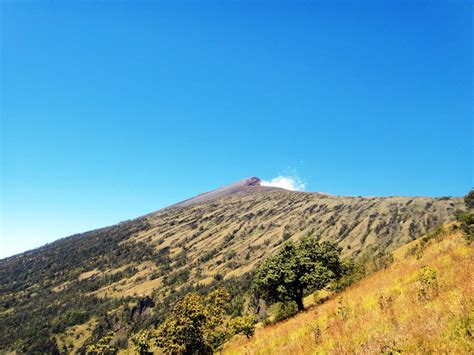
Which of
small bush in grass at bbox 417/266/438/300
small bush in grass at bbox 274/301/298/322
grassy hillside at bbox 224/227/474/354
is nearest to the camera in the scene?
grassy hillside at bbox 224/227/474/354

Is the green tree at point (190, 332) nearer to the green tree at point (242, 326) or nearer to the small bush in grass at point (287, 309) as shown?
the green tree at point (242, 326)

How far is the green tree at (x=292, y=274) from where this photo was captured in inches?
1301

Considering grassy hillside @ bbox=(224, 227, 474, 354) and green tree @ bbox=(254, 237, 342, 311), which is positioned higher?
grassy hillside @ bbox=(224, 227, 474, 354)

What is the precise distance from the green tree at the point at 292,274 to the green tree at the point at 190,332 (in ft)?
45.1

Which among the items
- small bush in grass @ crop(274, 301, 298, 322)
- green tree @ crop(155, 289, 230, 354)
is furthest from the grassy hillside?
small bush in grass @ crop(274, 301, 298, 322)

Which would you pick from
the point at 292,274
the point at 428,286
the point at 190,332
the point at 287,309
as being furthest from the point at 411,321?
the point at 287,309

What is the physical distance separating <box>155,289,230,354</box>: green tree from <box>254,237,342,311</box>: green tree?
13.7m

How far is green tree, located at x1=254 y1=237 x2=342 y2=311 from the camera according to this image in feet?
108

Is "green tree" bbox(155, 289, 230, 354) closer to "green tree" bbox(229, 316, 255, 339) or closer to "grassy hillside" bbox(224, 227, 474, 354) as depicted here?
"green tree" bbox(229, 316, 255, 339)

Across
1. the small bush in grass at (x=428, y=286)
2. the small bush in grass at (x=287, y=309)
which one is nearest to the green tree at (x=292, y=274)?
the small bush in grass at (x=287, y=309)

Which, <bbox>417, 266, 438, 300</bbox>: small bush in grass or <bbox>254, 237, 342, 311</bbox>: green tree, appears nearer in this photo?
<bbox>417, 266, 438, 300</bbox>: small bush in grass

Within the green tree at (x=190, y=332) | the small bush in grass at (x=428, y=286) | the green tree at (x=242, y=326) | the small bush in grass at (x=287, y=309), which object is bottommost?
the small bush in grass at (x=287, y=309)

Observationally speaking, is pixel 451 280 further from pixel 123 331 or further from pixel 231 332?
pixel 123 331

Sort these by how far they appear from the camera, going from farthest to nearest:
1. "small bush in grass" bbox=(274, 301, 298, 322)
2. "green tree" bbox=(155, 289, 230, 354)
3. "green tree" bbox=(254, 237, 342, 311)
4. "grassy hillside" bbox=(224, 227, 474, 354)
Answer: "small bush in grass" bbox=(274, 301, 298, 322)
"green tree" bbox=(254, 237, 342, 311)
"green tree" bbox=(155, 289, 230, 354)
"grassy hillside" bbox=(224, 227, 474, 354)
